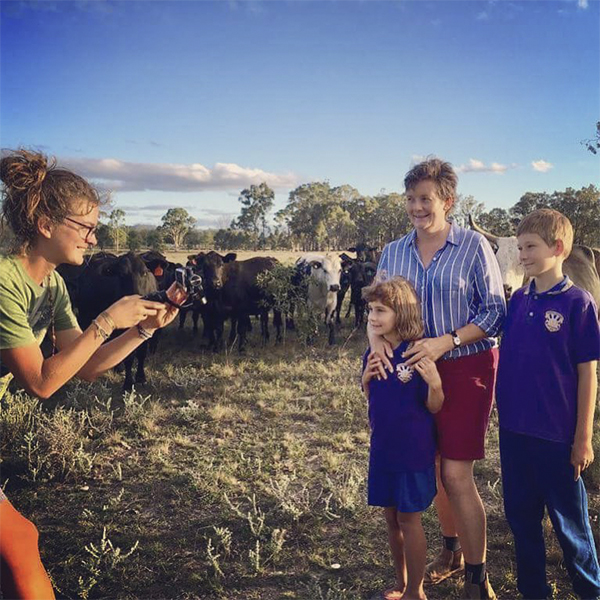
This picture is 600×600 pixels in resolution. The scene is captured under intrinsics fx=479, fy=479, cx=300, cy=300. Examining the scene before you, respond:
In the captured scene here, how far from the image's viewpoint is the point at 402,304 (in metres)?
2.57

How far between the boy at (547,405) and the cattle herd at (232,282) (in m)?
4.28

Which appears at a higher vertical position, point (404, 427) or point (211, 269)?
point (211, 269)

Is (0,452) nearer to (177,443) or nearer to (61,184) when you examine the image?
(177,443)

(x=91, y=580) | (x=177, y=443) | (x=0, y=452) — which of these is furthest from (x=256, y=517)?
(x=0, y=452)

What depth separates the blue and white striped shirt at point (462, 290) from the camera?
2645 mm

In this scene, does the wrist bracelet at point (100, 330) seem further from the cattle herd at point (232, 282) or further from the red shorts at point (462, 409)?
the cattle herd at point (232, 282)

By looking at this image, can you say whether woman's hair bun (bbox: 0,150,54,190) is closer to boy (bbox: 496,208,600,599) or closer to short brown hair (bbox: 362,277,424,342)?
short brown hair (bbox: 362,277,424,342)

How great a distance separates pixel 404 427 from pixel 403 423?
2cm

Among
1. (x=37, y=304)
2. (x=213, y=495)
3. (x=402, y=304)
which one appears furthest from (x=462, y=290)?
(x=213, y=495)

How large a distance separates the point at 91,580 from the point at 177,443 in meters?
2.22

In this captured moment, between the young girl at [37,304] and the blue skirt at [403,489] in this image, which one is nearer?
the young girl at [37,304]

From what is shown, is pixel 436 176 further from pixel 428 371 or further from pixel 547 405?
pixel 547 405

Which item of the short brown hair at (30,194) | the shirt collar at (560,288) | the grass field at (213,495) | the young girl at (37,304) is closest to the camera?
the young girl at (37,304)

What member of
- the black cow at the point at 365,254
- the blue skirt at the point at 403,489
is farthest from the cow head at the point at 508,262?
the black cow at the point at 365,254
